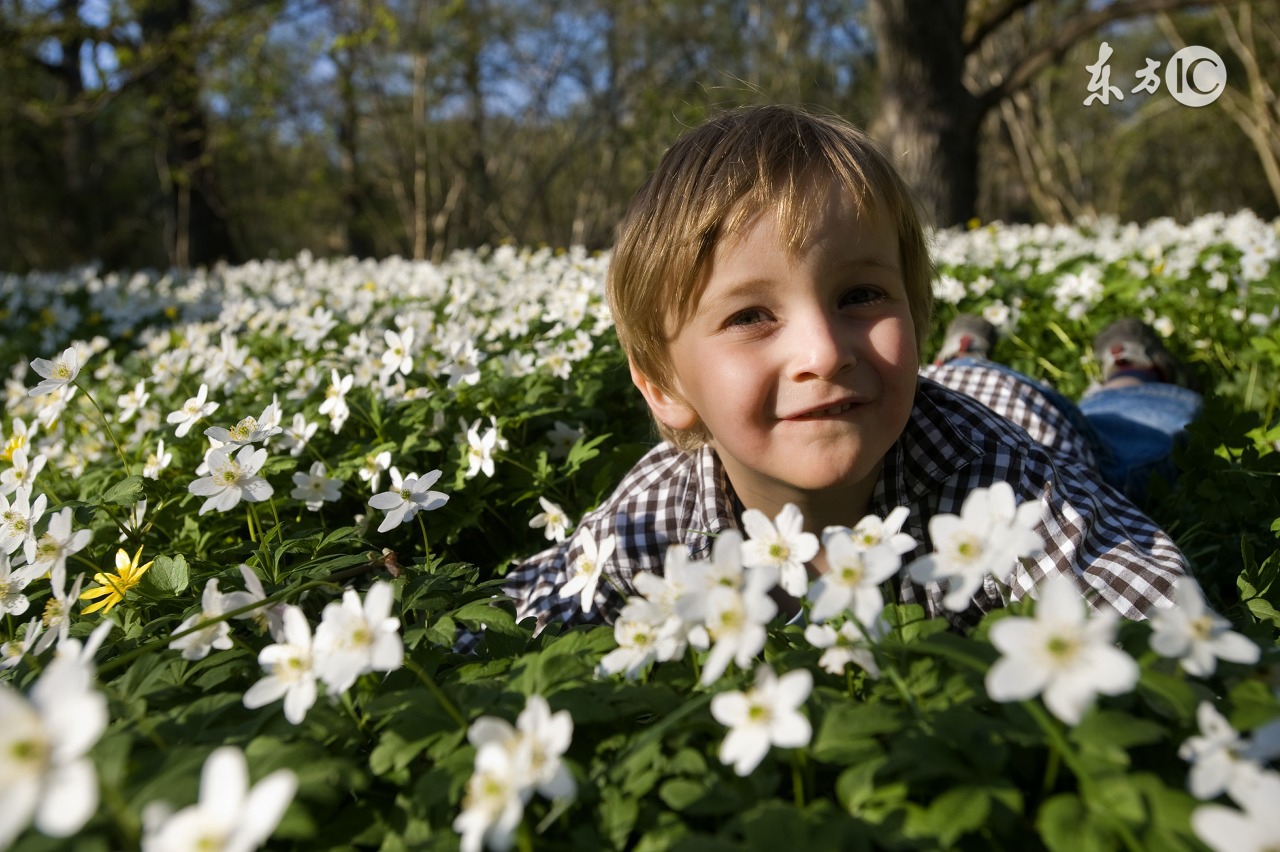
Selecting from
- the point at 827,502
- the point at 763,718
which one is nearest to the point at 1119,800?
the point at 763,718

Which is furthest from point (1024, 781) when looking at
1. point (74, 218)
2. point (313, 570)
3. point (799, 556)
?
point (74, 218)

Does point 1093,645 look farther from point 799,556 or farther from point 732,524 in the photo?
point 732,524

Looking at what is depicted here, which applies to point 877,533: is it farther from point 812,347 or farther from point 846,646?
point 812,347

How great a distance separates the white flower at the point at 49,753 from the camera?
0.67 m

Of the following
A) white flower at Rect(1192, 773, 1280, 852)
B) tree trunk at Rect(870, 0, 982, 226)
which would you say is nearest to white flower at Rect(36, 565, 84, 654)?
white flower at Rect(1192, 773, 1280, 852)

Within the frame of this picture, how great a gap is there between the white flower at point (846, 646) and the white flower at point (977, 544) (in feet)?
0.30

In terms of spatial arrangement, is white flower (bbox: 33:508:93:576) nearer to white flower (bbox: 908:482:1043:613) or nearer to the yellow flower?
the yellow flower

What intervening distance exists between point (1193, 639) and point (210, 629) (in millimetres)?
1078

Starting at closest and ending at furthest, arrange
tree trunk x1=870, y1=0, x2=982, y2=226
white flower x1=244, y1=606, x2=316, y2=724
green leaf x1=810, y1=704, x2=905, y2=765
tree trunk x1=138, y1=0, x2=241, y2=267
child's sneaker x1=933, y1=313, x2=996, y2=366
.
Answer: green leaf x1=810, y1=704, x2=905, y2=765
white flower x1=244, y1=606, x2=316, y2=724
child's sneaker x1=933, y1=313, x2=996, y2=366
tree trunk x1=870, y1=0, x2=982, y2=226
tree trunk x1=138, y1=0, x2=241, y2=267

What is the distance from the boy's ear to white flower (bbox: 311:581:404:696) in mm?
1238

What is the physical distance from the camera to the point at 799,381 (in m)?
1.71

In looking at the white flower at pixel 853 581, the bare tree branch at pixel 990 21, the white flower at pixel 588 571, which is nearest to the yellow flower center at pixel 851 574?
the white flower at pixel 853 581

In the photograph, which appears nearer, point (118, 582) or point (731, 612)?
point (731, 612)

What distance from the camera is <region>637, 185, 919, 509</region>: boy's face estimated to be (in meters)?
1.71
